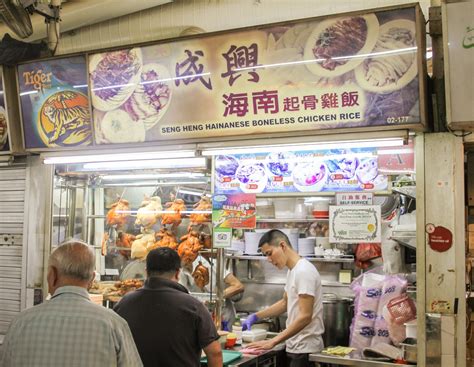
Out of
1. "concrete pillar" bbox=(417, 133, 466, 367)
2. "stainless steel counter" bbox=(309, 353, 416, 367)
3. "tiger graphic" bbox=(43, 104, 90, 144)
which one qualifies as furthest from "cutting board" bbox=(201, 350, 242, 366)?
"tiger graphic" bbox=(43, 104, 90, 144)

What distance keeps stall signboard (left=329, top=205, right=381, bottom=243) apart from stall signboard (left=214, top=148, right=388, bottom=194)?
0.60 meters

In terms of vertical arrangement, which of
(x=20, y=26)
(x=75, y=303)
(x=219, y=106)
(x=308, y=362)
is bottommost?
(x=308, y=362)

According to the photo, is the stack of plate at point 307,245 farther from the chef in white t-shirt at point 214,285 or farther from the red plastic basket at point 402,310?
the red plastic basket at point 402,310

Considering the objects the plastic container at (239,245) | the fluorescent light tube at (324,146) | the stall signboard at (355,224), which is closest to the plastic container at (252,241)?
the plastic container at (239,245)

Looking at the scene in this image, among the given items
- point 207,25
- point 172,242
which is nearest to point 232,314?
point 172,242

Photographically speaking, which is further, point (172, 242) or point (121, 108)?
point (172, 242)

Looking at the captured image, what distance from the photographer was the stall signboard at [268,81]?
4.29 meters

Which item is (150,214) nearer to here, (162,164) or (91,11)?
(162,164)

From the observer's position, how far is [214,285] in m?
6.62

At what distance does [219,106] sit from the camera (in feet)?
16.3

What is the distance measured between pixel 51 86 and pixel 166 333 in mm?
3032

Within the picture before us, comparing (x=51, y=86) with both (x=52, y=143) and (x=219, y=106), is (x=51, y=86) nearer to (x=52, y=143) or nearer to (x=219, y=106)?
(x=52, y=143)

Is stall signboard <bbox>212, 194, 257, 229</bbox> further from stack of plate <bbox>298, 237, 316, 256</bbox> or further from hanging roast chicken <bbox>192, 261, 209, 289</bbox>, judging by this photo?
stack of plate <bbox>298, 237, 316, 256</bbox>

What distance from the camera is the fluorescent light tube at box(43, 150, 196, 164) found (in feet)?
17.6
